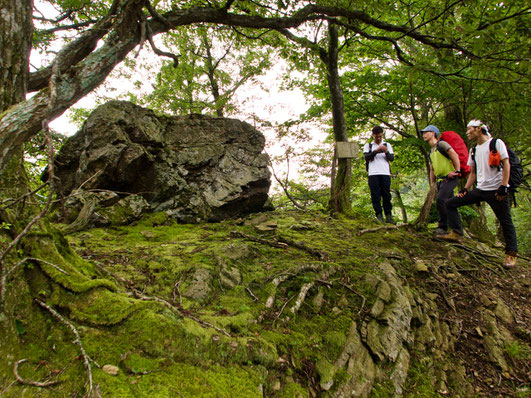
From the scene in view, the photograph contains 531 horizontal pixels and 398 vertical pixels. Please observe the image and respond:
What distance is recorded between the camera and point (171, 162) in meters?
6.39

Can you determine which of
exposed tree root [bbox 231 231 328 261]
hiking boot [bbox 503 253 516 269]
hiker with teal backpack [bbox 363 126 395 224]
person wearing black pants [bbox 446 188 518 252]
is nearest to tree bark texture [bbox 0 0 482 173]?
person wearing black pants [bbox 446 188 518 252]

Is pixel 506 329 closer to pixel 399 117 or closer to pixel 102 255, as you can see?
pixel 102 255

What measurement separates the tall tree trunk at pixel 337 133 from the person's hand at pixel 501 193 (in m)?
3.54

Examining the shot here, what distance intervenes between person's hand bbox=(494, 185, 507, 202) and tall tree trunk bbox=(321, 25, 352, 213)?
139 inches

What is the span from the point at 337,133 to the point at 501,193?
4.37 m

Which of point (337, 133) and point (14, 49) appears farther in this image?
point (337, 133)

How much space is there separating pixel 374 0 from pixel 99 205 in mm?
6075

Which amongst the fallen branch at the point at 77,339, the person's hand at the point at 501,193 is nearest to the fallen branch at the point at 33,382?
the fallen branch at the point at 77,339

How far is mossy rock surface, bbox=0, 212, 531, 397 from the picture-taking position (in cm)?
157

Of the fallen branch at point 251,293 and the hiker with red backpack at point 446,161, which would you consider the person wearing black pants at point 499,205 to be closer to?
the hiker with red backpack at point 446,161

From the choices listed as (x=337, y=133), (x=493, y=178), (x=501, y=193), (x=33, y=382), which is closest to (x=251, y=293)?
(x=33, y=382)

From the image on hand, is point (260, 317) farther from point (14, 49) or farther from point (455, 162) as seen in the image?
point (455, 162)

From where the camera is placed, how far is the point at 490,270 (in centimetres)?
450

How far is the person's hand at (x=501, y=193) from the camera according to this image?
410cm
